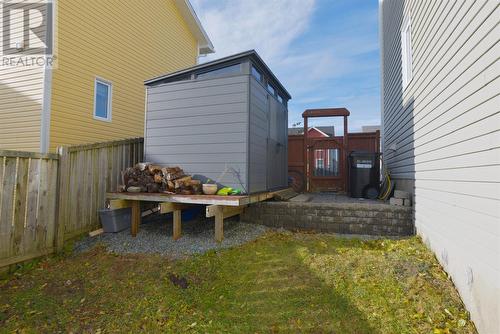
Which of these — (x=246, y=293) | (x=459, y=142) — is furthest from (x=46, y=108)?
(x=459, y=142)

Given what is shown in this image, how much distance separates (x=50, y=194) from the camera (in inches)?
181

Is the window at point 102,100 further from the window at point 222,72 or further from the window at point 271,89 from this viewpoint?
the window at point 271,89

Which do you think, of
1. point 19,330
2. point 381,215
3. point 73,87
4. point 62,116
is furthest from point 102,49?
point 381,215

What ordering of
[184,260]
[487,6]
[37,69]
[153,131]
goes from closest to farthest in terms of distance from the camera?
[487,6] → [184,260] → [153,131] → [37,69]

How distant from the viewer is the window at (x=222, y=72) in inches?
213

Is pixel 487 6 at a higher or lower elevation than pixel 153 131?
higher

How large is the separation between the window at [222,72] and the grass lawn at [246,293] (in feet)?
10.6

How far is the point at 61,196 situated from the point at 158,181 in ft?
5.03

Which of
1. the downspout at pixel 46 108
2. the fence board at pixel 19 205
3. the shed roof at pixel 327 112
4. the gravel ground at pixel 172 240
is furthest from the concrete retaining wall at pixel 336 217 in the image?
the downspout at pixel 46 108

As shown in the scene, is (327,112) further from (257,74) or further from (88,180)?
(88,180)

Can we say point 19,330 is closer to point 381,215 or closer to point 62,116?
point 381,215

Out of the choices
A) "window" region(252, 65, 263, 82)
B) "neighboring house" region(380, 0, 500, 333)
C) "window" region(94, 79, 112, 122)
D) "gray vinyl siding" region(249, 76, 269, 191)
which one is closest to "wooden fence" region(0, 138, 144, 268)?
"window" region(94, 79, 112, 122)

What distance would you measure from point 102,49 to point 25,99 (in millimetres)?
2399

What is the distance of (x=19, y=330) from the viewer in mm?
2760
